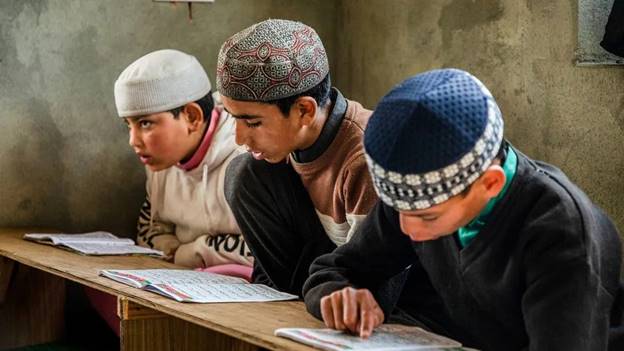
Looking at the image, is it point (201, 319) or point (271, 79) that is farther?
point (271, 79)

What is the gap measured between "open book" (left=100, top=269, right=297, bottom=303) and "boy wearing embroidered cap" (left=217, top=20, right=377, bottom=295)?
0.49 feet

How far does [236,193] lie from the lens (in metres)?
2.90

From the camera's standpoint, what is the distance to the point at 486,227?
1.98 m

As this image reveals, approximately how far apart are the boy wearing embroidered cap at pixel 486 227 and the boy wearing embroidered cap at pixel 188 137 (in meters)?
1.51

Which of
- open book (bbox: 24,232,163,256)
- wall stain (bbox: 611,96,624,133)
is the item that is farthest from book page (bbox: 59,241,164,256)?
wall stain (bbox: 611,96,624,133)

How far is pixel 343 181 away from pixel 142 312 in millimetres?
654

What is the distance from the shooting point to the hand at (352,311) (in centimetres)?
208

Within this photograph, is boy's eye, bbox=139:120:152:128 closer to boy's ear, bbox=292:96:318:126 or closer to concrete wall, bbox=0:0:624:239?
concrete wall, bbox=0:0:624:239

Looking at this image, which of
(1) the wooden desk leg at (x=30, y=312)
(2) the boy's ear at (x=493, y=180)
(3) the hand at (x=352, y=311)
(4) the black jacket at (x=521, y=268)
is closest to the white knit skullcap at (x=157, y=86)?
(1) the wooden desk leg at (x=30, y=312)

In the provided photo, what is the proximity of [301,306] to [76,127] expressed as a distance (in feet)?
6.48

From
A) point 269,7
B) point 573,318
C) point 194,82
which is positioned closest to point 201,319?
point 573,318

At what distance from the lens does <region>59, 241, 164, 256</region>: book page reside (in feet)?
11.5

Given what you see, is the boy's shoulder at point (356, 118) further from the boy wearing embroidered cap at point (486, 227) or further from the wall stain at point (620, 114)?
the wall stain at point (620, 114)

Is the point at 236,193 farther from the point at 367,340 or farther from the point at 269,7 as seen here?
the point at 269,7
